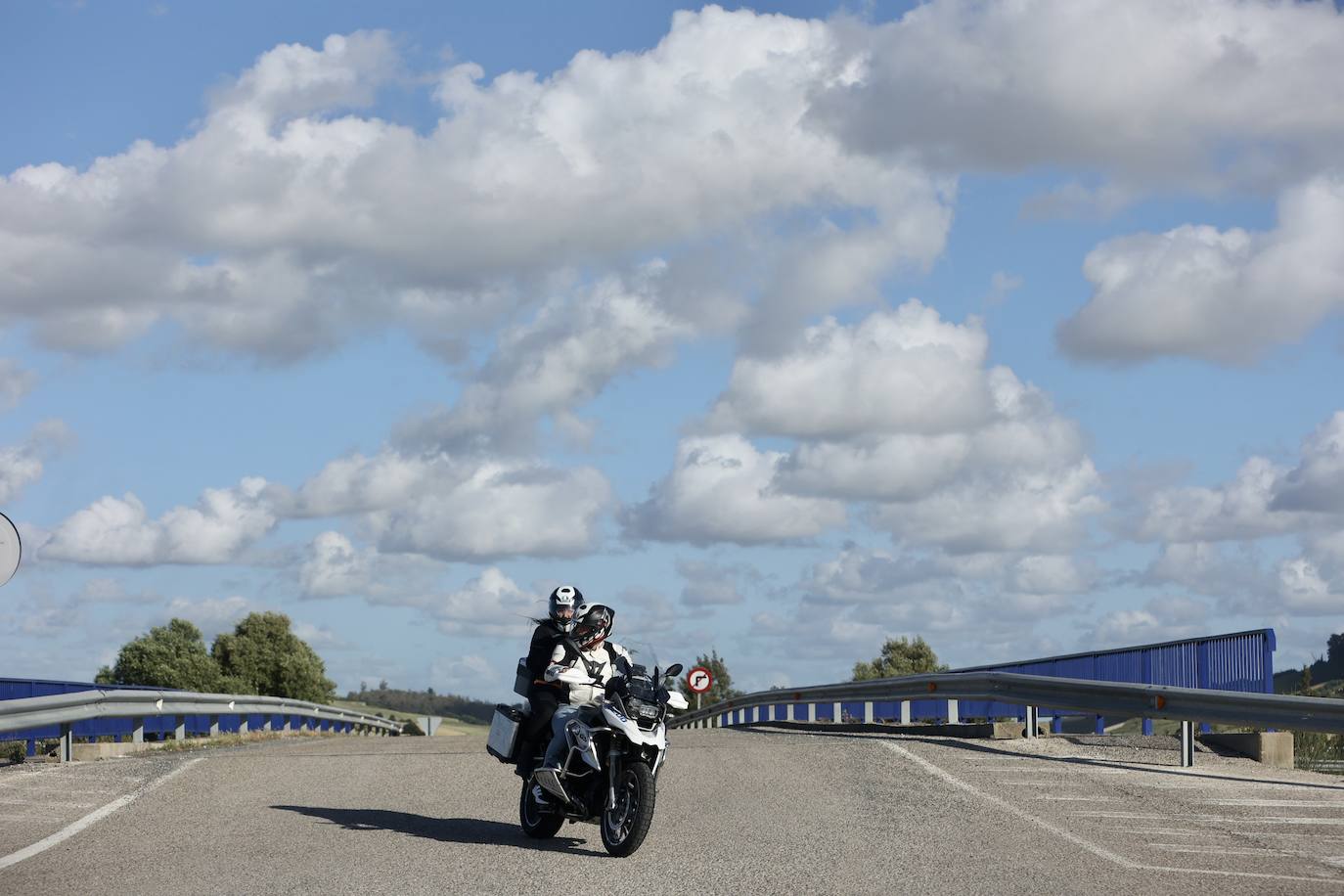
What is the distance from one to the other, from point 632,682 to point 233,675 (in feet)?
276

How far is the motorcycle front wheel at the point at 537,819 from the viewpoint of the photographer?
11.7 meters

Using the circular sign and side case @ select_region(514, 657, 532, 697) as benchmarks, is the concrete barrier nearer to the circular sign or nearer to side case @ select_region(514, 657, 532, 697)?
side case @ select_region(514, 657, 532, 697)

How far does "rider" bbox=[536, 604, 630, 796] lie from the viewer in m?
11.7

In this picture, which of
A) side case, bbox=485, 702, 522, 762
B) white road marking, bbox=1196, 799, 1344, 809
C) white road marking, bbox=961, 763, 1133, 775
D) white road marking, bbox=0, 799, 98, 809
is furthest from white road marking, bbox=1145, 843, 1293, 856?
white road marking, bbox=0, 799, 98, 809

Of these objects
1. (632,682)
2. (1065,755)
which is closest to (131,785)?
(632,682)

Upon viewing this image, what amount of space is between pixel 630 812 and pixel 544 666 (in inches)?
67.7

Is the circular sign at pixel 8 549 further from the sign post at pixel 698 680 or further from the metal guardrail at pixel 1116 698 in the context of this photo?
the metal guardrail at pixel 1116 698

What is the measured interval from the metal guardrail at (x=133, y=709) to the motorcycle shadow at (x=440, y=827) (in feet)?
13.9

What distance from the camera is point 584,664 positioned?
11992mm

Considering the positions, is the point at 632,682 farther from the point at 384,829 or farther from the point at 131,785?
the point at 131,785

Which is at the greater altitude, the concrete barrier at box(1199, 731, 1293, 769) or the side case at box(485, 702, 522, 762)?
the side case at box(485, 702, 522, 762)

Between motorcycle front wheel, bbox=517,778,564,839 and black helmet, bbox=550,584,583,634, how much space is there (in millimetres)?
1171

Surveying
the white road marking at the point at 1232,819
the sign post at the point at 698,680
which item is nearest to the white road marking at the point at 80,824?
the sign post at the point at 698,680

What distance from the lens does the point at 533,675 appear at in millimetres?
12297
